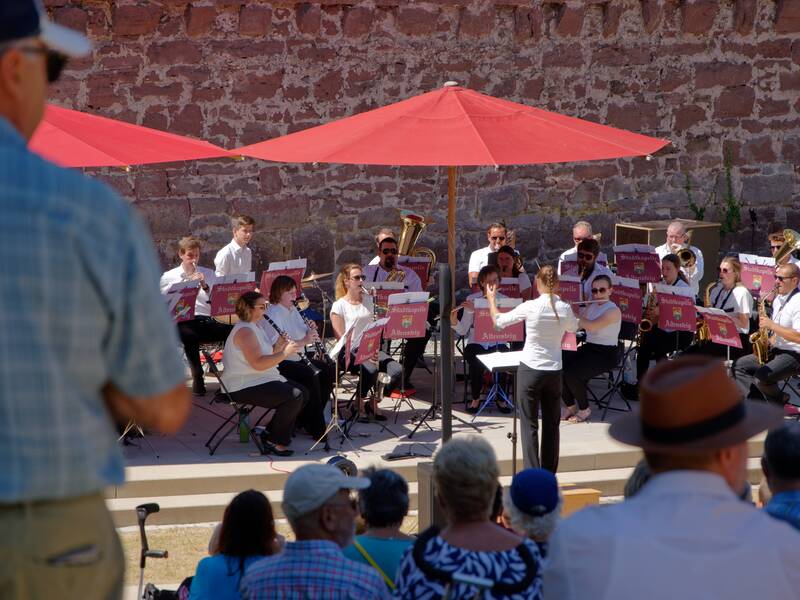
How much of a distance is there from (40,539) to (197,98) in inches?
455

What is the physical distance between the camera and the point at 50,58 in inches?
86.5

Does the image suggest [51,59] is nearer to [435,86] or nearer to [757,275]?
[757,275]

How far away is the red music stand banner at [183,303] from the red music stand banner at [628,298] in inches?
149

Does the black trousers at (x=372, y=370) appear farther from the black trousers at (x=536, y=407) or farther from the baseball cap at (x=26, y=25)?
the baseball cap at (x=26, y=25)

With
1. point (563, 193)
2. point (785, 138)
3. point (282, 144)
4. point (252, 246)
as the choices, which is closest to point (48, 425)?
point (282, 144)

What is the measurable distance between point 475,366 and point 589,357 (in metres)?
1.03

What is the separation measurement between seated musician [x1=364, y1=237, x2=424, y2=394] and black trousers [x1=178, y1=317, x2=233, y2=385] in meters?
1.44

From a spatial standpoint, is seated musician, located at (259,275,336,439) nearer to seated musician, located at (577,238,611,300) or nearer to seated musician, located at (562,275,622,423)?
seated musician, located at (562,275,622,423)

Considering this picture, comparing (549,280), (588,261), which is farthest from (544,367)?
(588,261)

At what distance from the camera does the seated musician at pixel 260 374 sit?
9414 millimetres

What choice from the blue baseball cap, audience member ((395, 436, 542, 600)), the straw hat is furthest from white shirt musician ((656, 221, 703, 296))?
the straw hat

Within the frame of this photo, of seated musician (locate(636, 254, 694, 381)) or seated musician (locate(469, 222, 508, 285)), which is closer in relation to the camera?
seated musician (locate(636, 254, 694, 381))

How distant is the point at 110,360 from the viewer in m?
2.09

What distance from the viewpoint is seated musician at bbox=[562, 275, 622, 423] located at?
10438mm
